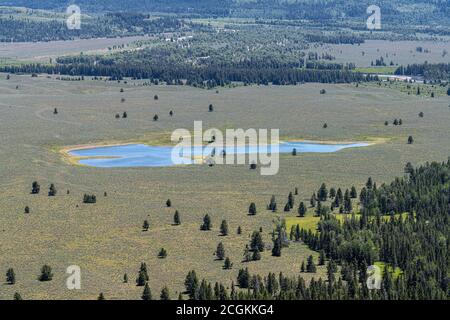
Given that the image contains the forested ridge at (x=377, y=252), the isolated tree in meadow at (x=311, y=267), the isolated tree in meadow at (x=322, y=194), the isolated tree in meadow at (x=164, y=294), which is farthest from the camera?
the isolated tree in meadow at (x=322, y=194)

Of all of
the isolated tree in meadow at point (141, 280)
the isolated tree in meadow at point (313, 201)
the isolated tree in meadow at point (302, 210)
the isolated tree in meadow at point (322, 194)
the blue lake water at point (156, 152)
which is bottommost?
the isolated tree in meadow at point (141, 280)

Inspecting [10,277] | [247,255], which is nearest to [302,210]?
[247,255]

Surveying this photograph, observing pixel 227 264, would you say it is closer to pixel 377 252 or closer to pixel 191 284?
pixel 191 284

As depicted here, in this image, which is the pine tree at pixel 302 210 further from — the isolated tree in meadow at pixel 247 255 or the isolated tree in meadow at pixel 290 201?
the isolated tree in meadow at pixel 247 255

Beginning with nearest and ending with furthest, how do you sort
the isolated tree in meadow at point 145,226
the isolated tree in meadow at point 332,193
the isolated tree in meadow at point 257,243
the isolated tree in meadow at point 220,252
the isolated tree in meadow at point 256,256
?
the isolated tree in meadow at point 256,256
the isolated tree in meadow at point 220,252
the isolated tree in meadow at point 257,243
the isolated tree in meadow at point 145,226
the isolated tree in meadow at point 332,193

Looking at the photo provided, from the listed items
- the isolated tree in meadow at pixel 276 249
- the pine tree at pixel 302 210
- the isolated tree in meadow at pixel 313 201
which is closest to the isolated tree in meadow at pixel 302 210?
the pine tree at pixel 302 210

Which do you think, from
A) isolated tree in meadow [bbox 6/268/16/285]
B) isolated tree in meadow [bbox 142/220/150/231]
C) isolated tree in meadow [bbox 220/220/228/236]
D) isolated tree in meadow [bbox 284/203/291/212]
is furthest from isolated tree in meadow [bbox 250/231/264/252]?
isolated tree in meadow [bbox 6/268/16/285]

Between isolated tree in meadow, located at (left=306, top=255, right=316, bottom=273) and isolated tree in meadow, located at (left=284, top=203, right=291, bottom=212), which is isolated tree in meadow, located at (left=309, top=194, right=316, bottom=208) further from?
isolated tree in meadow, located at (left=306, top=255, right=316, bottom=273)
